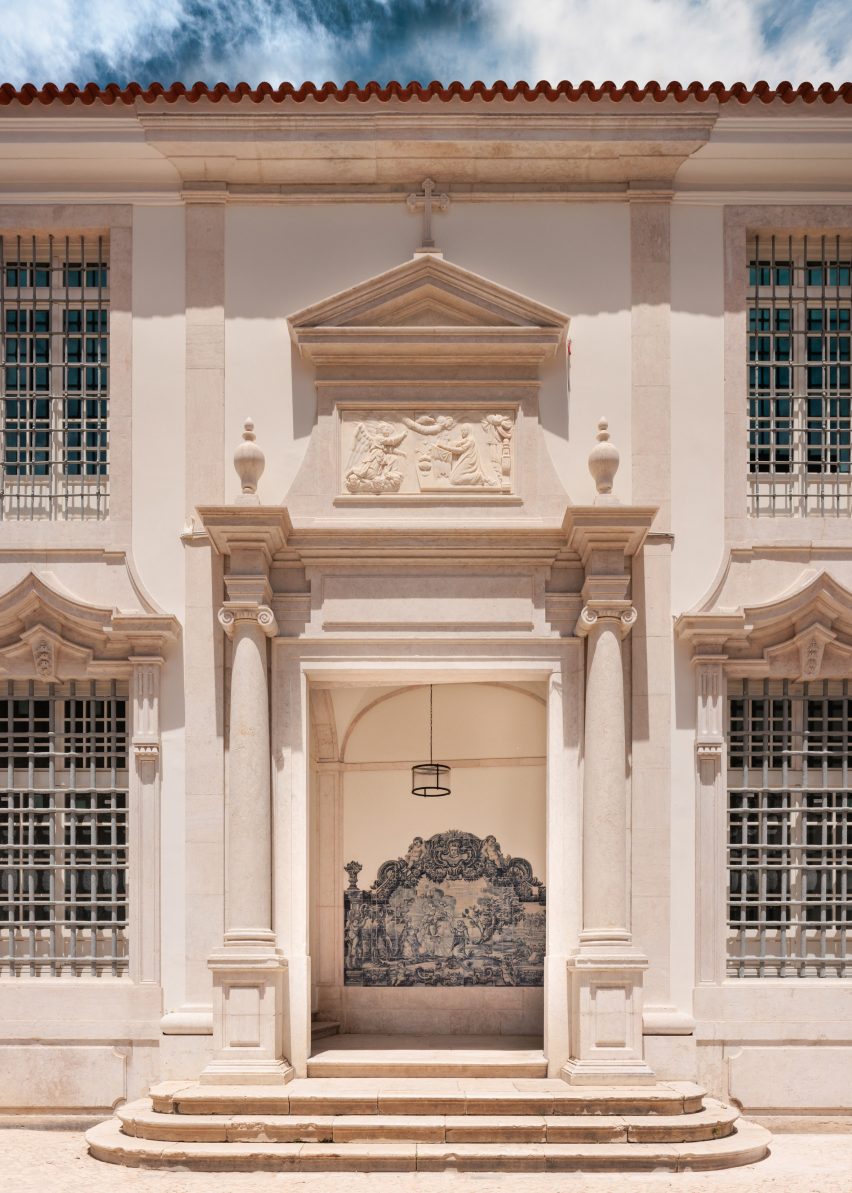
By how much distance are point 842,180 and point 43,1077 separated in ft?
32.4

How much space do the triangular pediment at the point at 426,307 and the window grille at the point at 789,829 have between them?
3.46 m

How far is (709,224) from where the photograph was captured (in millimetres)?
10953

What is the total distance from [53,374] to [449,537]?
12.2 ft

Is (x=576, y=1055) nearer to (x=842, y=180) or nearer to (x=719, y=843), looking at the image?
(x=719, y=843)

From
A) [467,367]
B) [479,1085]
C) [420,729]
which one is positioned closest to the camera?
[479,1085]

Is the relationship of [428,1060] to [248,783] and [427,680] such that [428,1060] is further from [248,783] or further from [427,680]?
[427,680]

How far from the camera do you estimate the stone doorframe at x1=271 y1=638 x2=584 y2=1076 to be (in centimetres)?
1035

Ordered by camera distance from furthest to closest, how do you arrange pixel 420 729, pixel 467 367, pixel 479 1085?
pixel 420 729
pixel 467 367
pixel 479 1085

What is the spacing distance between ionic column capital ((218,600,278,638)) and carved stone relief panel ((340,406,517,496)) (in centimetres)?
125

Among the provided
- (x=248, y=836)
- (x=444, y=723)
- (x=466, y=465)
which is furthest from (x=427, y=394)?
(x=444, y=723)

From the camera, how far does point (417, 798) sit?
13.6m

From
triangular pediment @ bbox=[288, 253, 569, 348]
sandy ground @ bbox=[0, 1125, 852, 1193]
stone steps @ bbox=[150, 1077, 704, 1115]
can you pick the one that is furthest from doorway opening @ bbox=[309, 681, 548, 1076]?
sandy ground @ bbox=[0, 1125, 852, 1193]

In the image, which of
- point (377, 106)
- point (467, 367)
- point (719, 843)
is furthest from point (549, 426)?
point (719, 843)

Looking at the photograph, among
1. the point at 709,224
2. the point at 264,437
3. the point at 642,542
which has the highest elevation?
the point at 709,224
